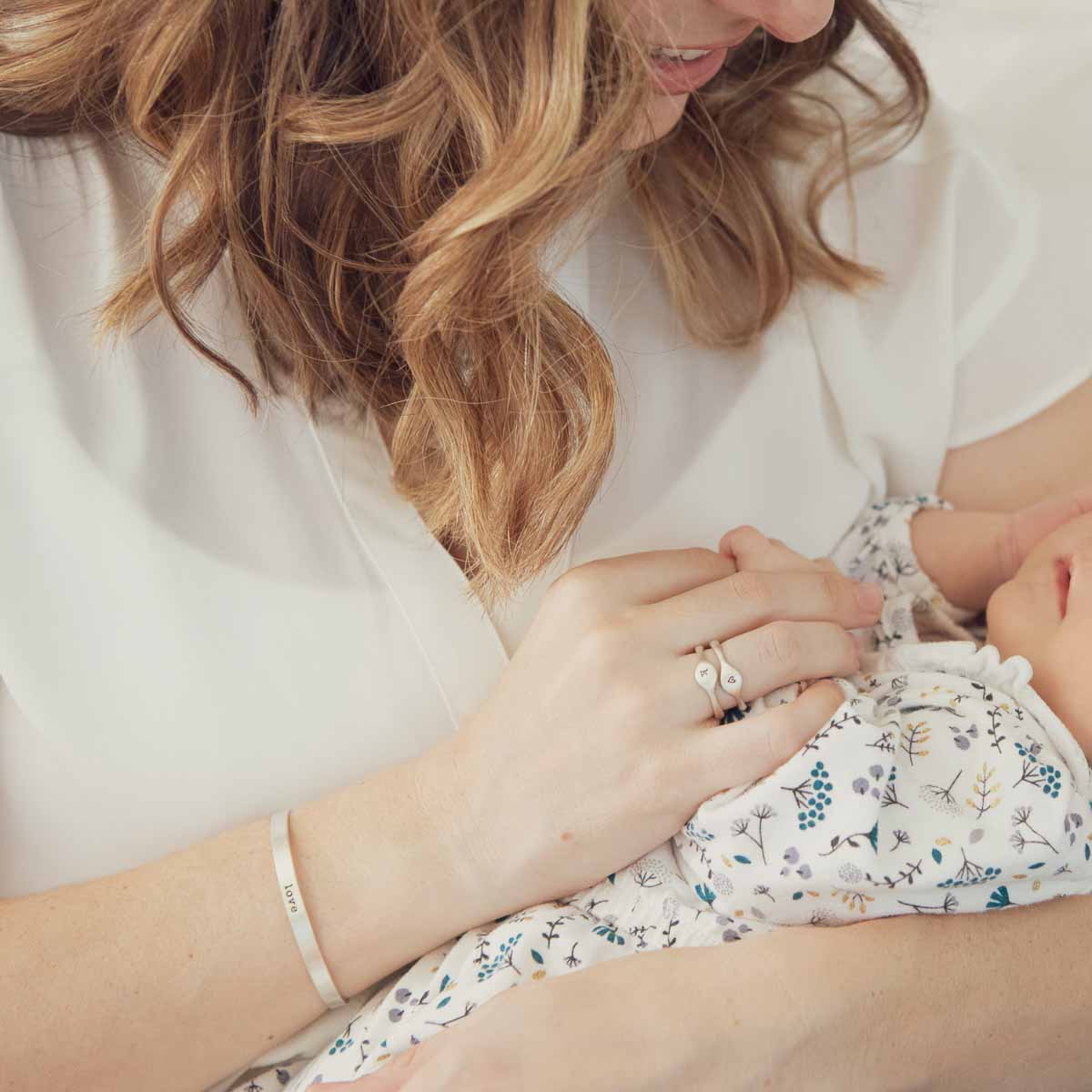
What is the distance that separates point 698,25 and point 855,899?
74 cm

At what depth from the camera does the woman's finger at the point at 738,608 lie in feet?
3.33

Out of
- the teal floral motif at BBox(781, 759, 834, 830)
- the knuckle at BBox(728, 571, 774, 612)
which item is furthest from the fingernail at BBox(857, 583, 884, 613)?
the teal floral motif at BBox(781, 759, 834, 830)

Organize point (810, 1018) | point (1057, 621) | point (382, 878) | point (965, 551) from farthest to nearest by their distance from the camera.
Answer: point (965, 551) < point (1057, 621) < point (382, 878) < point (810, 1018)

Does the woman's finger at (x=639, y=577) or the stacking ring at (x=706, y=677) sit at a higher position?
the woman's finger at (x=639, y=577)

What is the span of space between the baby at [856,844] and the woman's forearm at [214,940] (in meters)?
0.06

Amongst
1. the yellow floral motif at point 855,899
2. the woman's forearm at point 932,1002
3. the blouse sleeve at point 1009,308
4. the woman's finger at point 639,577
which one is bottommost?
the woman's forearm at point 932,1002

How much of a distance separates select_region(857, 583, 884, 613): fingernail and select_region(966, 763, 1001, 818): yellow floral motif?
8.3 inches

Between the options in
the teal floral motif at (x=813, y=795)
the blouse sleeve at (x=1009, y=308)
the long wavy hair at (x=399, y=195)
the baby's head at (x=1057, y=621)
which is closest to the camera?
the long wavy hair at (x=399, y=195)

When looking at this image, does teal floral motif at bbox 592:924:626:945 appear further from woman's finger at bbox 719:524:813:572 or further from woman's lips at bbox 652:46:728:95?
woman's lips at bbox 652:46:728:95

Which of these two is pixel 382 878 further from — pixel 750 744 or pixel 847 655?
pixel 847 655

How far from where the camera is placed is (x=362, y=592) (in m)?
1.08

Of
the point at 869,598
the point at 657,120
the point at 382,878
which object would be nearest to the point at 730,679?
the point at 869,598

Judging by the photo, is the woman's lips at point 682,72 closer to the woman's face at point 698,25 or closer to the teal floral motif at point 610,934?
the woman's face at point 698,25

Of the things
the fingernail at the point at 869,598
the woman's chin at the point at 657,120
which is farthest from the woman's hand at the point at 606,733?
the woman's chin at the point at 657,120
